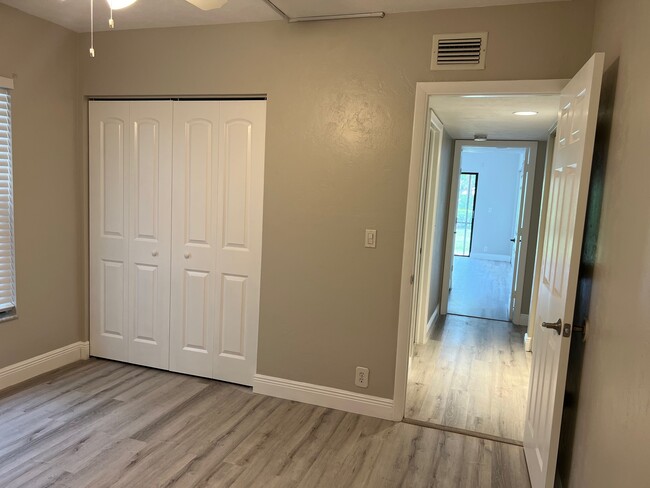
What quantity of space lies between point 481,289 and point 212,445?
555 centimetres

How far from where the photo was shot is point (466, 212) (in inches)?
420

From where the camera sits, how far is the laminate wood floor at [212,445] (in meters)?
2.37

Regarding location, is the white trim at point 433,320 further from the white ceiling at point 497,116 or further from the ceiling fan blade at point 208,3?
the ceiling fan blade at point 208,3

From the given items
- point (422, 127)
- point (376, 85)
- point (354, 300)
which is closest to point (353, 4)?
point (376, 85)

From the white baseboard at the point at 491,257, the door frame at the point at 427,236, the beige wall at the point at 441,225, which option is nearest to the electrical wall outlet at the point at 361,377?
the door frame at the point at 427,236

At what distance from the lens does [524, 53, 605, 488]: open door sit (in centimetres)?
182

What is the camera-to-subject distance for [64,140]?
342cm

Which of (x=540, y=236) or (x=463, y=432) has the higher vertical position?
(x=540, y=236)

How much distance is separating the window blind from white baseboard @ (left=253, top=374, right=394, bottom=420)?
5.71 feet

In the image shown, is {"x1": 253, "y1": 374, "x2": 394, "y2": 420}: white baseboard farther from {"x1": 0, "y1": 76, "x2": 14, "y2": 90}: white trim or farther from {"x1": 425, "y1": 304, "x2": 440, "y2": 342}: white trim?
{"x1": 0, "y1": 76, "x2": 14, "y2": 90}: white trim

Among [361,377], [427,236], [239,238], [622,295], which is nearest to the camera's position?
[622,295]

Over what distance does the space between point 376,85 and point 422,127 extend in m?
0.38

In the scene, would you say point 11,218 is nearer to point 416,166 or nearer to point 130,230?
point 130,230

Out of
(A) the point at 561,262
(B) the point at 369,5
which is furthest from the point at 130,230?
(A) the point at 561,262
